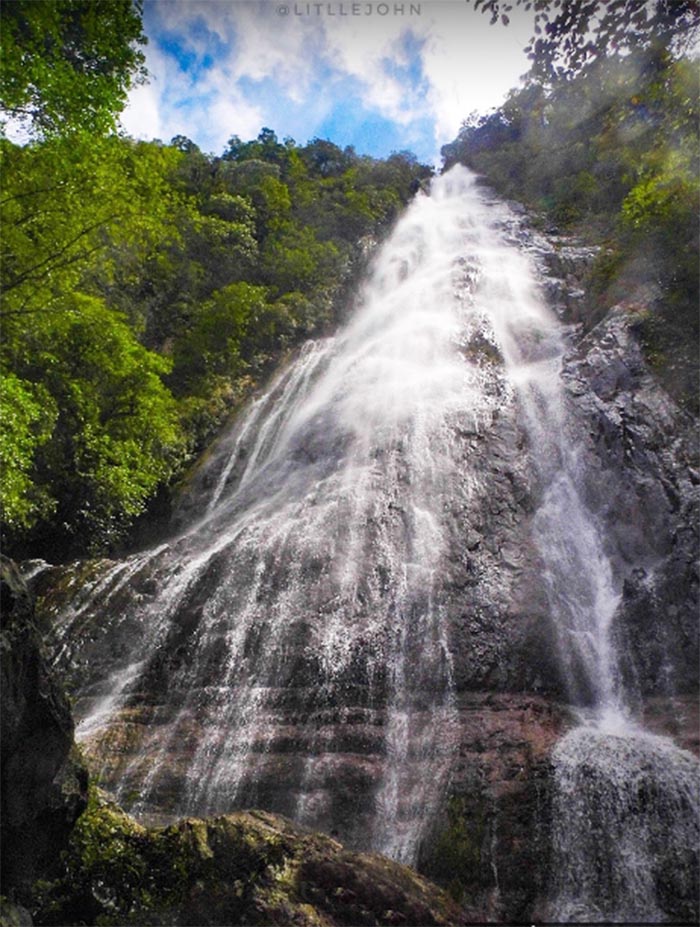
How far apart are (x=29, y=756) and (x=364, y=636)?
20.9ft

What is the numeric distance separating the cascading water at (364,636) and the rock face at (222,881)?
8.90ft

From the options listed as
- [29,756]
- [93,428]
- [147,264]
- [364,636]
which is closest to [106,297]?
[93,428]

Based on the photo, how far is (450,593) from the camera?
36.9ft

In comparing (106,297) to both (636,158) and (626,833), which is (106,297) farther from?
(626,833)

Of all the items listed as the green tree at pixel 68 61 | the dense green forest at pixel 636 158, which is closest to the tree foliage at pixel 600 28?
the dense green forest at pixel 636 158

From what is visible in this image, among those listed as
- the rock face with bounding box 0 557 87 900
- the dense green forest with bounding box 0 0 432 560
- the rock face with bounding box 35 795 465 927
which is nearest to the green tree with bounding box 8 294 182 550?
the dense green forest with bounding box 0 0 432 560

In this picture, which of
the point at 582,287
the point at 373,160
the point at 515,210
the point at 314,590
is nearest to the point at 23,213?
the point at 314,590

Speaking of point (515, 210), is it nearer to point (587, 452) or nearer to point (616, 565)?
point (587, 452)

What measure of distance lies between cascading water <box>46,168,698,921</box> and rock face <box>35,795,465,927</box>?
8.90ft

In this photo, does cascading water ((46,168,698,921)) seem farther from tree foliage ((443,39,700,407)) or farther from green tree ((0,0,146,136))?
green tree ((0,0,146,136))

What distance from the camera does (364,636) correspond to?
10555mm

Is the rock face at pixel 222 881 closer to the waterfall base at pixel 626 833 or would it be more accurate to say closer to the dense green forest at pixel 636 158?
the waterfall base at pixel 626 833

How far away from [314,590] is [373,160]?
43893 mm

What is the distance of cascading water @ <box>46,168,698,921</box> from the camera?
805 cm
